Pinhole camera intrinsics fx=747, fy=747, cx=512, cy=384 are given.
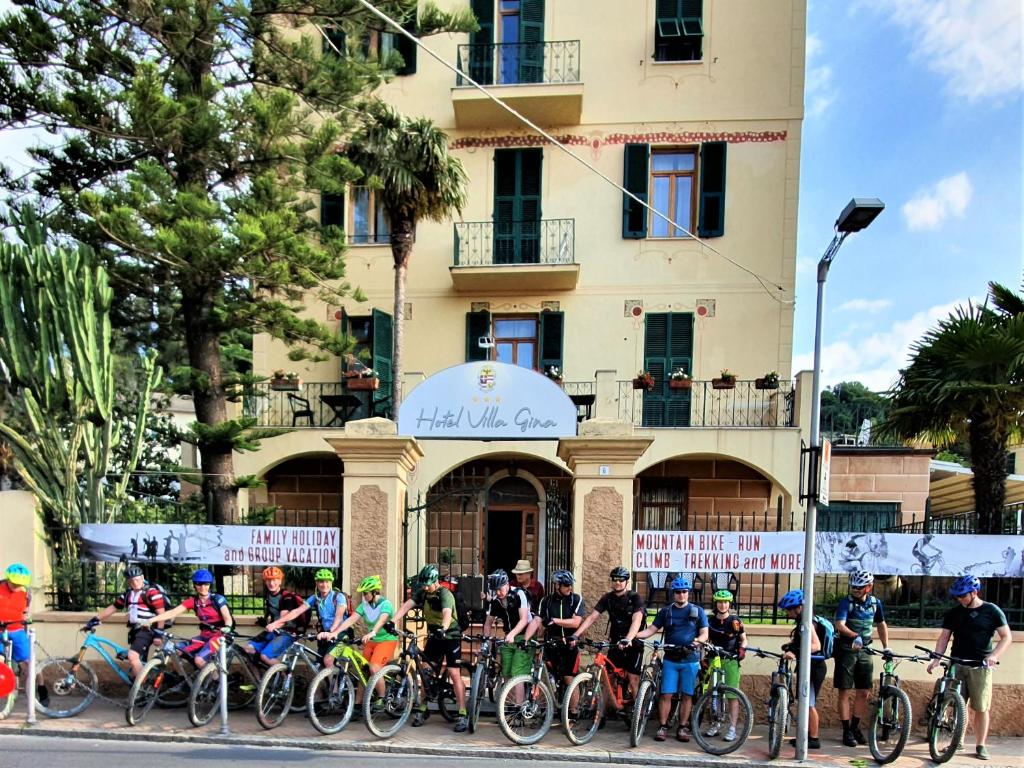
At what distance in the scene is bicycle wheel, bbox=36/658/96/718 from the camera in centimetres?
773

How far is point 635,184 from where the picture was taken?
16.2 meters

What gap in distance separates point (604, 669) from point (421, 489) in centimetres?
877

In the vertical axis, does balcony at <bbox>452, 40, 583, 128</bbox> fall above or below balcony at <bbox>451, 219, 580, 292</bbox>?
above

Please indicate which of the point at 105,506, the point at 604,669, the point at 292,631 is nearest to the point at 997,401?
the point at 604,669

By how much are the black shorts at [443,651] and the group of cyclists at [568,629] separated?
0.01 meters

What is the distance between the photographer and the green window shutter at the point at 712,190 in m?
16.0

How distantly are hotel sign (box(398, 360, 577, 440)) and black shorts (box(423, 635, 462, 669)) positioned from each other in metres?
2.29

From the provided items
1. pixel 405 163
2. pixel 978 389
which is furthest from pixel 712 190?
pixel 978 389

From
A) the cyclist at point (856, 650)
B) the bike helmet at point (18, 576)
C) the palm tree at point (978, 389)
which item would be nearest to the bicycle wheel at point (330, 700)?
the bike helmet at point (18, 576)

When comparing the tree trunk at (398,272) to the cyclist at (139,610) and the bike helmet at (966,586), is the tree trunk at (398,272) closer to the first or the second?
the cyclist at (139,610)

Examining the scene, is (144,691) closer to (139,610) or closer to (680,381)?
(139,610)

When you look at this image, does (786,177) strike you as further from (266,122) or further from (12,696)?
(12,696)

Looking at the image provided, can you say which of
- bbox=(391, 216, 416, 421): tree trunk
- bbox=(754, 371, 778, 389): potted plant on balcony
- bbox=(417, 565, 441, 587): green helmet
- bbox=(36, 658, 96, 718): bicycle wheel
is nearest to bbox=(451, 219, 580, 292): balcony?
bbox=(391, 216, 416, 421): tree trunk

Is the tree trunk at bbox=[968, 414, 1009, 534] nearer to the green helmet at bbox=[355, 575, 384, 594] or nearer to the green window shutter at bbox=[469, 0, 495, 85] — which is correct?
the green helmet at bbox=[355, 575, 384, 594]
